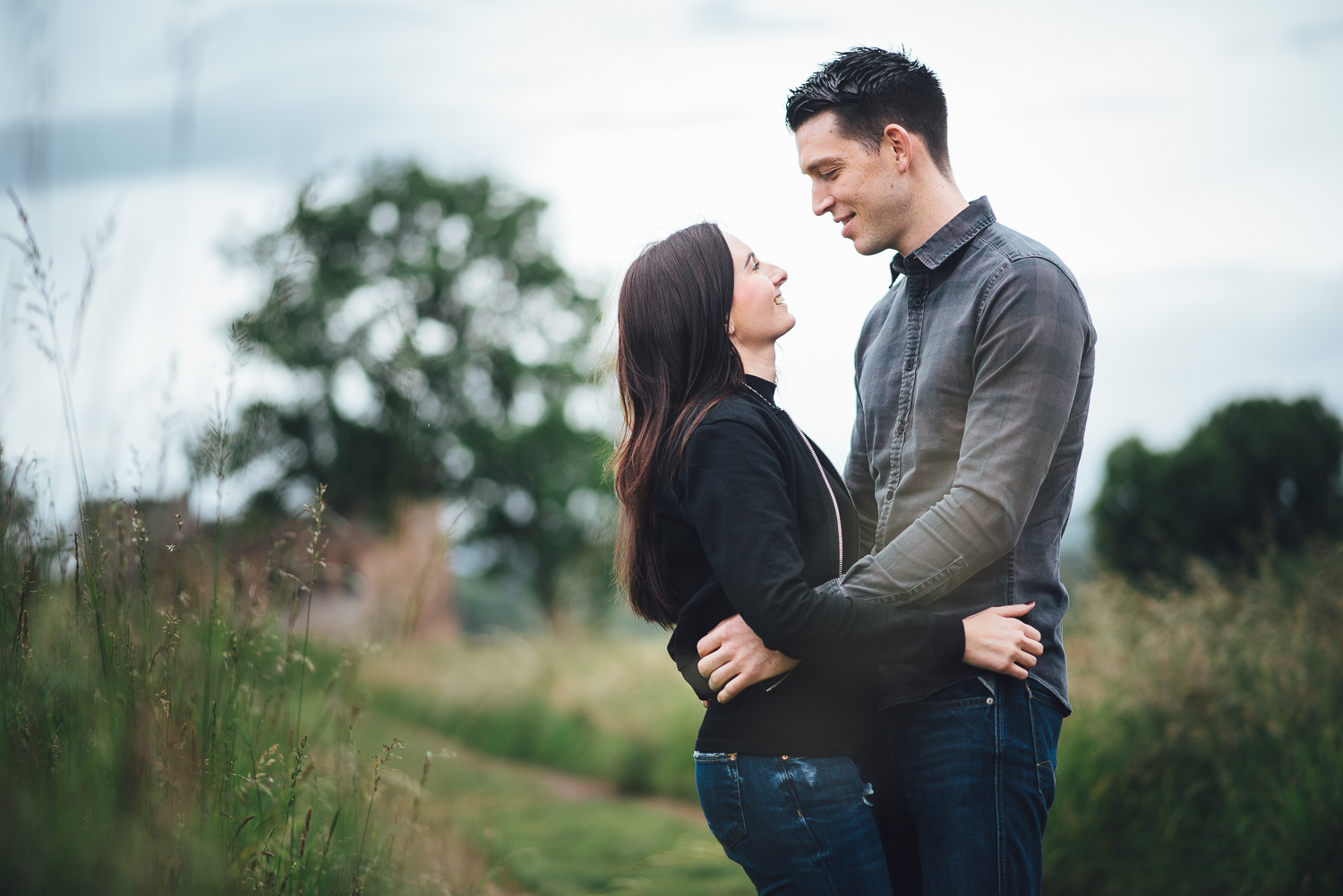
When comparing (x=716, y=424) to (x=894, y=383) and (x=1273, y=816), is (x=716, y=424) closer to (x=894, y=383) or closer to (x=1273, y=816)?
(x=894, y=383)

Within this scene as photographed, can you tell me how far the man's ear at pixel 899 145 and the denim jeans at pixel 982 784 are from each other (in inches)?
43.2

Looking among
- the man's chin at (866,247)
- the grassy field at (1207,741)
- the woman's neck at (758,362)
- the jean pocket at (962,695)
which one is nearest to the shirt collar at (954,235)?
the man's chin at (866,247)

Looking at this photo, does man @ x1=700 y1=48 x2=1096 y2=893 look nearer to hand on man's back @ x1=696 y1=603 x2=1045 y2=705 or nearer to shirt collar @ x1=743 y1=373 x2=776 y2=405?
hand on man's back @ x1=696 y1=603 x2=1045 y2=705

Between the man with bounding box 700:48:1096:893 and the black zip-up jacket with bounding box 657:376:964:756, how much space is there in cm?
7

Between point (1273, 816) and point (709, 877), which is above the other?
point (1273, 816)

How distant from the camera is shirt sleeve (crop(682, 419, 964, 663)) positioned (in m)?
1.62

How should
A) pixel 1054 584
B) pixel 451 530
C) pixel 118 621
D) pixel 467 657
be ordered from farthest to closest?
pixel 467 657
pixel 451 530
pixel 118 621
pixel 1054 584

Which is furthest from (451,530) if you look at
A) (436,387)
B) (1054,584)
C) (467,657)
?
(436,387)

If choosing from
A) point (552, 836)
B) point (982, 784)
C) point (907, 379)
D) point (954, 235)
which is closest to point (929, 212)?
point (954, 235)

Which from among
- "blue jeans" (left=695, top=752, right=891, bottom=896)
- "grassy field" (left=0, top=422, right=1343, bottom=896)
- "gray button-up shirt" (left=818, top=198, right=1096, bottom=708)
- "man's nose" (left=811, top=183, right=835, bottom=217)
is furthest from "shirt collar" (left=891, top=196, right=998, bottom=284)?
"grassy field" (left=0, top=422, right=1343, bottom=896)

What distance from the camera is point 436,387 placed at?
20422mm

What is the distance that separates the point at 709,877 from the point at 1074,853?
163 cm

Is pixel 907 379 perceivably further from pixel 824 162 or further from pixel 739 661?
pixel 739 661

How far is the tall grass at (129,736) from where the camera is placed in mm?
1501
